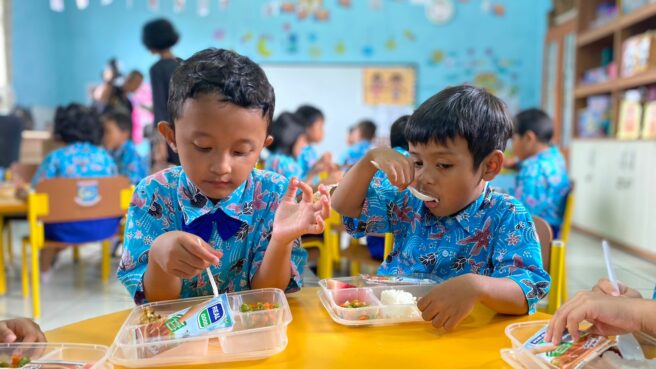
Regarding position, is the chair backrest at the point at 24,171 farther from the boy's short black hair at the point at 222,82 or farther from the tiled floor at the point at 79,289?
the boy's short black hair at the point at 222,82

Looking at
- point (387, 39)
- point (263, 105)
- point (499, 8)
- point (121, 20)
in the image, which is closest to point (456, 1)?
point (499, 8)

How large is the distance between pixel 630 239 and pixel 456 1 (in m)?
4.03

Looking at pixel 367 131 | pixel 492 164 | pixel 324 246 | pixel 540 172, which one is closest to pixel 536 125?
pixel 540 172

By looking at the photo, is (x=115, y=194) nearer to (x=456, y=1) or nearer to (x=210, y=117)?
(x=210, y=117)

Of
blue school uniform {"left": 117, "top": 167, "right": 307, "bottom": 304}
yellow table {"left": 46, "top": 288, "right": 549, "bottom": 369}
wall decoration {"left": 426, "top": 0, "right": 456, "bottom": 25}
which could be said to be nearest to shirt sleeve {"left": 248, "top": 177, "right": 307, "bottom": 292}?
blue school uniform {"left": 117, "top": 167, "right": 307, "bottom": 304}

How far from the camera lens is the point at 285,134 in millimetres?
3416

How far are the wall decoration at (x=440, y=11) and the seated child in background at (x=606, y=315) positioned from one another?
6798mm

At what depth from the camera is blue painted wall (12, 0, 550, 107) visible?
705cm

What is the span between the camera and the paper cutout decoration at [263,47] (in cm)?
707

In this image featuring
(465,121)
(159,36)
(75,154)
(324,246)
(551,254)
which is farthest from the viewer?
(75,154)

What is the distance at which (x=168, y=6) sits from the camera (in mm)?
7074

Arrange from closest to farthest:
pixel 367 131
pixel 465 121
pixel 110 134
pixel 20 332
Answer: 1. pixel 20 332
2. pixel 465 121
3. pixel 110 134
4. pixel 367 131

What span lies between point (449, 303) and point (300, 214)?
266 mm

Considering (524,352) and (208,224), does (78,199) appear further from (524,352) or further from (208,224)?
(524,352)
